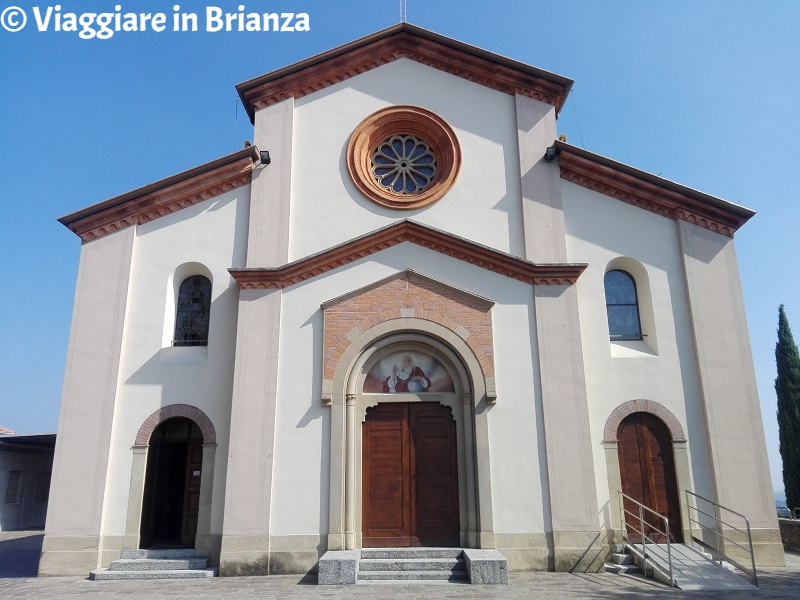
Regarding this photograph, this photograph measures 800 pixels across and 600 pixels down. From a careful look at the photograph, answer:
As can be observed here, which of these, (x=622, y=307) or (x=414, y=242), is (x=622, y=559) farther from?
(x=414, y=242)

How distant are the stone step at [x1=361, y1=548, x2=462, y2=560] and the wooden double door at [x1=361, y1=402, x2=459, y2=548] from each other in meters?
0.47

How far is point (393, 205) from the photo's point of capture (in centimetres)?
1387

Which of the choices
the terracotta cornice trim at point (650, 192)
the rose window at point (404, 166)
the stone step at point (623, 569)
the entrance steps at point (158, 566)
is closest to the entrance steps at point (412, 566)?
the stone step at point (623, 569)

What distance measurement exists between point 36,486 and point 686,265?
26311mm

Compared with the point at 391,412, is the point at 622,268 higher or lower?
higher

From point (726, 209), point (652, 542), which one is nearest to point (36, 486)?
point (652, 542)

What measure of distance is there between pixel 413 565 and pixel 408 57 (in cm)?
1112

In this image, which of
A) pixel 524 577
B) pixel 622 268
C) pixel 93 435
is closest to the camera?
pixel 524 577

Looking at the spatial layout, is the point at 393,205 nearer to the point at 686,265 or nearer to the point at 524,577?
the point at 686,265

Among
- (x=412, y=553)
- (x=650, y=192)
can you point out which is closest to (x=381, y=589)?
(x=412, y=553)

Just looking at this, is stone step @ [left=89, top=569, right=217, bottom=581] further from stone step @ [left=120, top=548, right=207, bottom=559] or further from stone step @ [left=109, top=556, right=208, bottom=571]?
stone step @ [left=120, top=548, right=207, bottom=559]

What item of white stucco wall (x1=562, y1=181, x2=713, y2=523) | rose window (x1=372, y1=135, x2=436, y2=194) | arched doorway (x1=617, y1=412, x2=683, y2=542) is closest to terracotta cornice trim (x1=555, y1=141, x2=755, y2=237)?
white stucco wall (x1=562, y1=181, x2=713, y2=523)

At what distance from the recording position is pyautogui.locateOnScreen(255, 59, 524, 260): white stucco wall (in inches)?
540

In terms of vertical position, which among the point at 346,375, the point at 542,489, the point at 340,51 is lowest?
the point at 542,489
